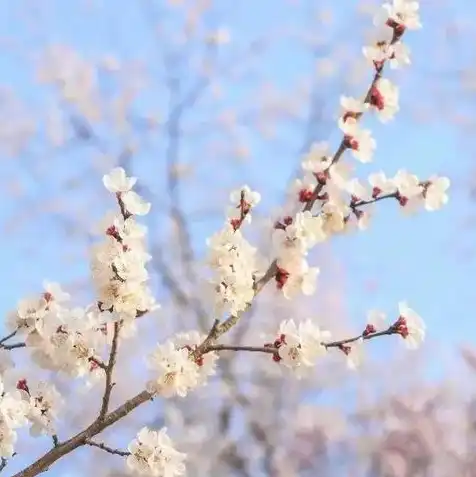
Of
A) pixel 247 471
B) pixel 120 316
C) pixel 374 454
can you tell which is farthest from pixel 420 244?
pixel 120 316

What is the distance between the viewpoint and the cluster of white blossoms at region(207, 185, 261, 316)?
0.85m

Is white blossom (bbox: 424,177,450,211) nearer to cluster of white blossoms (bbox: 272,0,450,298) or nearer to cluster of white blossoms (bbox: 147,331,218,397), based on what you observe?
cluster of white blossoms (bbox: 272,0,450,298)

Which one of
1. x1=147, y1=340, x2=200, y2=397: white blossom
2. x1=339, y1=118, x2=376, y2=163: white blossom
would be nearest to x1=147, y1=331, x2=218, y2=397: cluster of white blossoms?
x1=147, y1=340, x2=200, y2=397: white blossom

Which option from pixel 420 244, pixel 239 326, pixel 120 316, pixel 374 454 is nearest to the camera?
pixel 120 316

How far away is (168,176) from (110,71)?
0.25 meters

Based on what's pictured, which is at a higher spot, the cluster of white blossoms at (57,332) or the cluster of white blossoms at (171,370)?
the cluster of white blossoms at (57,332)

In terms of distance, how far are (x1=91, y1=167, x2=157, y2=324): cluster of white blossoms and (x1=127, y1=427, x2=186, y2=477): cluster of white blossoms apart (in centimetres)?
12

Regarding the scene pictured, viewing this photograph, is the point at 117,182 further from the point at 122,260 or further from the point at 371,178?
the point at 371,178

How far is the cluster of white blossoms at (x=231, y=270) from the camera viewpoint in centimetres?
85

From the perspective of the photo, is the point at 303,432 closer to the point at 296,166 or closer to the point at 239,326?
the point at 239,326

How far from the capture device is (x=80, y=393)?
61.9 inches

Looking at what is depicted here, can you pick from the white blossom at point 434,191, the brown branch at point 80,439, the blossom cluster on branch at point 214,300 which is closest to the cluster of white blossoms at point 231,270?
the blossom cluster on branch at point 214,300

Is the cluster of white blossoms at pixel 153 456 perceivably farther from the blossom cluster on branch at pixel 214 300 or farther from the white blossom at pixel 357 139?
the white blossom at pixel 357 139

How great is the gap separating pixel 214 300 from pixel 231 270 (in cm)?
3
